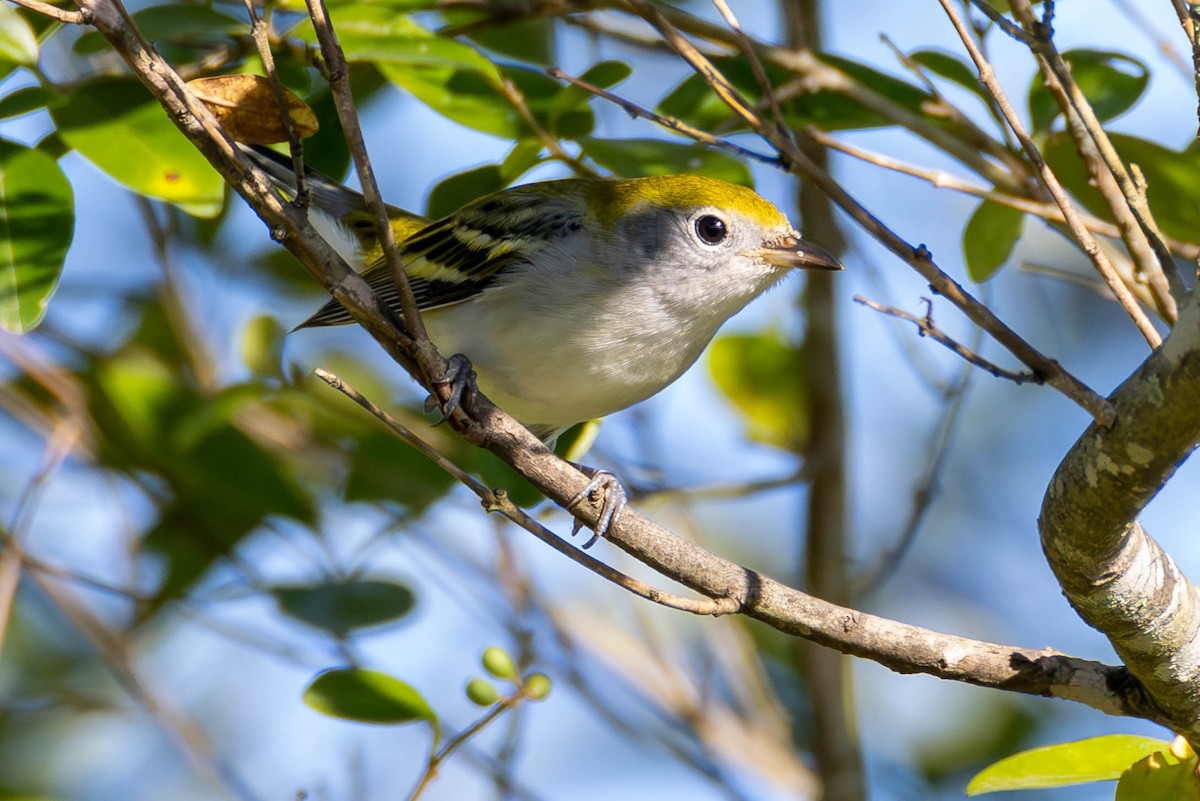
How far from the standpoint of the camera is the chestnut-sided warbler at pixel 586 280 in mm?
3176

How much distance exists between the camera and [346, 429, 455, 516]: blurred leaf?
3.72 metres

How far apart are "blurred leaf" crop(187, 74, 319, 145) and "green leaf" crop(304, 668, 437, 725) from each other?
1.14 m

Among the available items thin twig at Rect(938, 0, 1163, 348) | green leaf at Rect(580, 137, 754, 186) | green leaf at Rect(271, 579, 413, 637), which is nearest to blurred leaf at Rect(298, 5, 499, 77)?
green leaf at Rect(580, 137, 754, 186)

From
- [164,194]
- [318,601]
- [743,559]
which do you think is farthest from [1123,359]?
[164,194]

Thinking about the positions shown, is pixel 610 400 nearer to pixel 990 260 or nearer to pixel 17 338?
pixel 990 260

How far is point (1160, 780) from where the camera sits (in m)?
2.04

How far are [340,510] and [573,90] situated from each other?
1.84 meters

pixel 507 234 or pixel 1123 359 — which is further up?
pixel 1123 359

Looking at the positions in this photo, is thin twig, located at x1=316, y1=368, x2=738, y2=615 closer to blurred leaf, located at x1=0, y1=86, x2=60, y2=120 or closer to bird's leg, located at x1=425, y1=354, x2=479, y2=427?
bird's leg, located at x1=425, y1=354, x2=479, y2=427

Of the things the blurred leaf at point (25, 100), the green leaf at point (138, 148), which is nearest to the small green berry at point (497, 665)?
the green leaf at point (138, 148)

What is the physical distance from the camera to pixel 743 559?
19.7 ft

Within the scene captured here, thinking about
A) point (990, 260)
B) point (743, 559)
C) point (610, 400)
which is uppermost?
point (743, 559)

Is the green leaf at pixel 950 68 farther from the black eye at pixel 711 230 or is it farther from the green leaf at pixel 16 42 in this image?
the green leaf at pixel 16 42

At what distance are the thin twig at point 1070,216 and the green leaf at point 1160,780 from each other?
2.34 ft
